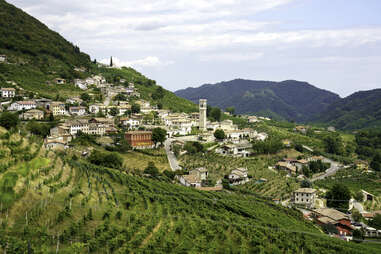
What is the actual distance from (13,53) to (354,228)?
8020cm

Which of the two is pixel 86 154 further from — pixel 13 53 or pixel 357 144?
pixel 357 144

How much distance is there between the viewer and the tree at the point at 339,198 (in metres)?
38.0

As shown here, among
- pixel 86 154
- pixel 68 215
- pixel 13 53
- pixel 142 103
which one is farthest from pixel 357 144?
pixel 13 53

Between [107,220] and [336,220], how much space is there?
22843 millimetres

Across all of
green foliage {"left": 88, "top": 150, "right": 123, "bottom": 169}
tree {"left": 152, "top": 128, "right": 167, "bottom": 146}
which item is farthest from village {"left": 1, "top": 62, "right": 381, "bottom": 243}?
green foliage {"left": 88, "top": 150, "right": 123, "bottom": 169}

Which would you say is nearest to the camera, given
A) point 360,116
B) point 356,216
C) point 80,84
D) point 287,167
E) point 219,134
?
point 356,216

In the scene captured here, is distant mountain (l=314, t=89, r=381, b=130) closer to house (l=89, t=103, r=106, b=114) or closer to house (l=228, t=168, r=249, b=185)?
house (l=228, t=168, r=249, b=185)

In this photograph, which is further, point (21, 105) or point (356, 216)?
point (21, 105)

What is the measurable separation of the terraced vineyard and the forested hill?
65454 millimetres

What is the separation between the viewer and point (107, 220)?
17.5 meters

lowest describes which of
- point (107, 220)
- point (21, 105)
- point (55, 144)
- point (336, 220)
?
point (336, 220)

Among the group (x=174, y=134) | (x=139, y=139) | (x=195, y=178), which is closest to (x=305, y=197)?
(x=195, y=178)

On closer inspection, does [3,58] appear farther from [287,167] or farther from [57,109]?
[287,167]

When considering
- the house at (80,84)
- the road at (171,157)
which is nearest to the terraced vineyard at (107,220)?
the road at (171,157)
